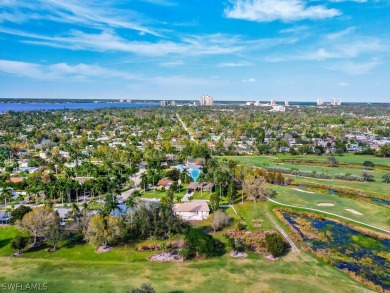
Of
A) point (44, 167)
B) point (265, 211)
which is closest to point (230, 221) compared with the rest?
point (265, 211)

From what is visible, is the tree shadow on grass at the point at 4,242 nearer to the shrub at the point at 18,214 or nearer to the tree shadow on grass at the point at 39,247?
the tree shadow on grass at the point at 39,247

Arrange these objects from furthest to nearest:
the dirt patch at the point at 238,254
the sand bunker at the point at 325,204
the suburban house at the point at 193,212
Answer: the sand bunker at the point at 325,204 → the suburban house at the point at 193,212 → the dirt patch at the point at 238,254

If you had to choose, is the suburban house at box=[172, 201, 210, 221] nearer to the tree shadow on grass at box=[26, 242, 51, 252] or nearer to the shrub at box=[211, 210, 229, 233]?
the shrub at box=[211, 210, 229, 233]

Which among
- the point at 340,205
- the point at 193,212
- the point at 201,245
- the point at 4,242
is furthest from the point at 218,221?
the point at 4,242

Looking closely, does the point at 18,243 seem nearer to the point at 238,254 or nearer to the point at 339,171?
the point at 238,254

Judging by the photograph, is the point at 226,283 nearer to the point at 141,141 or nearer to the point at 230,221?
the point at 230,221

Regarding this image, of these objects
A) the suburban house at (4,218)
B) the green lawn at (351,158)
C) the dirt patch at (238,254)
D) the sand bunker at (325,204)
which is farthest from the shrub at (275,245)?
the green lawn at (351,158)

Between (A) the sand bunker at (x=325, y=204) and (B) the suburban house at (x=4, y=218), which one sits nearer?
(B) the suburban house at (x=4, y=218)

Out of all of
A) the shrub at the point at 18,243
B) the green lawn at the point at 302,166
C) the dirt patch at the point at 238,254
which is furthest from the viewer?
the green lawn at the point at 302,166
